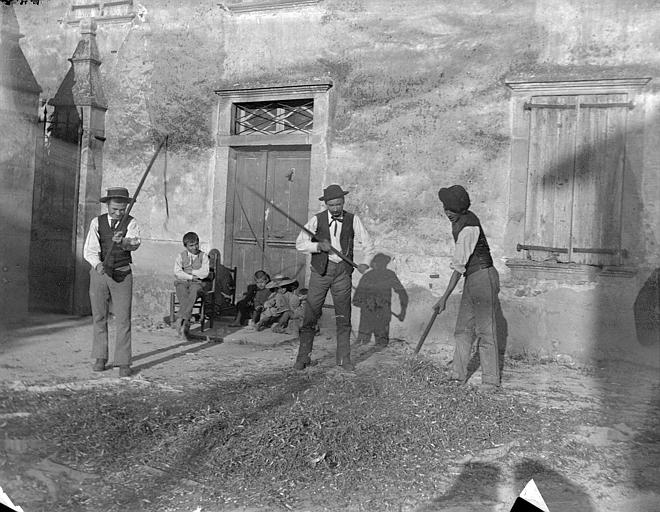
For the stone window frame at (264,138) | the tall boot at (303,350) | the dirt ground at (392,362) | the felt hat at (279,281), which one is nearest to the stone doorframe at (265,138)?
the stone window frame at (264,138)

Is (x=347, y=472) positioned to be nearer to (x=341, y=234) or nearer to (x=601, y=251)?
(x=341, y=234)

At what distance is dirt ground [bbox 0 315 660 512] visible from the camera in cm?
356

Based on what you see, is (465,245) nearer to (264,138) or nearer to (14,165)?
(264,138)

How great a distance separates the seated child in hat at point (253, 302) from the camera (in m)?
8.49

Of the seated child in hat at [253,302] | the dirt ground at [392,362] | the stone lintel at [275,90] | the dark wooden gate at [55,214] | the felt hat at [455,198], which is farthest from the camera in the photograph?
the dark wooden gate at [55,214]

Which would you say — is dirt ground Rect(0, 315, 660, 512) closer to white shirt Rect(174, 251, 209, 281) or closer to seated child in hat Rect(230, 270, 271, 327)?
seated child in hat Rect(230, 270, 271, 327)

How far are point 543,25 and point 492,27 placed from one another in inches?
22.5

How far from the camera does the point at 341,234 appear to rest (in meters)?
6.35

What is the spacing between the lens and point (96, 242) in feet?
19.0

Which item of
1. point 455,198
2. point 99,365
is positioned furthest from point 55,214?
point 455,198

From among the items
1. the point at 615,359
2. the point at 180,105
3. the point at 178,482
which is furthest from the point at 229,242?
the point at 178,482

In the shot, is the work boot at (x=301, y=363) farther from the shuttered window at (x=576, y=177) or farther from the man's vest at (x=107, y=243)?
the shuttered window at (x=576, y=177)

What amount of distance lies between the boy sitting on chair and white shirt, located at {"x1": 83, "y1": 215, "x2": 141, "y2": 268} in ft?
6.72

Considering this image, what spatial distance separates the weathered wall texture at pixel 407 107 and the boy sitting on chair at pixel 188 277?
30.7 inches
